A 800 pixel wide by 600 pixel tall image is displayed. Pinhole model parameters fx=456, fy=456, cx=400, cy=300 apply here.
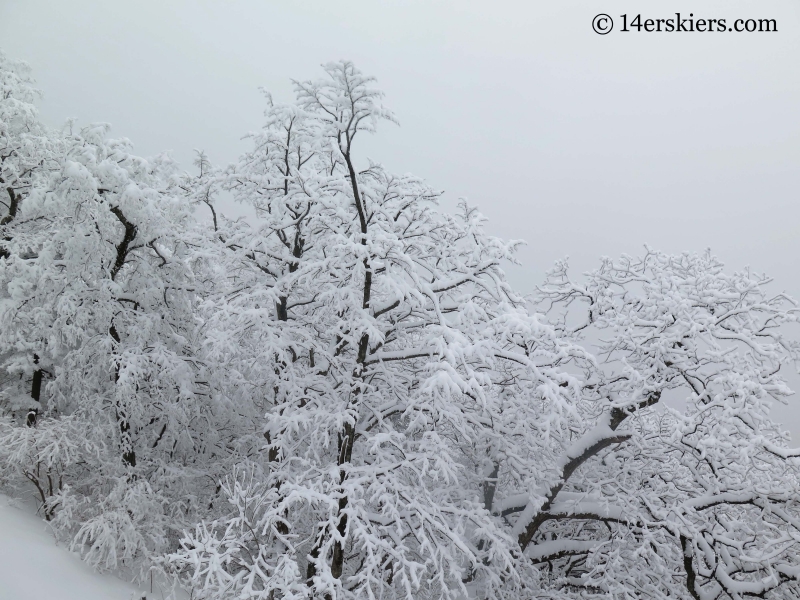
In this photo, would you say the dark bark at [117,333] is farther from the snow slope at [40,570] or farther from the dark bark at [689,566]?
the dark bark at [689,566]

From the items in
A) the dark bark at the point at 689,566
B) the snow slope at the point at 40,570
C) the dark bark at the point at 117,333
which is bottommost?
the dark bark at the point at 689,566

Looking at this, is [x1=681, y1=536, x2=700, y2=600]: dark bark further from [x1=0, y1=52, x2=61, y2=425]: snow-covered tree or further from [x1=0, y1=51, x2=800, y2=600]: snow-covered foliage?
[x1=0, y1=52, x2=61, y2=425]: snow-covered tree

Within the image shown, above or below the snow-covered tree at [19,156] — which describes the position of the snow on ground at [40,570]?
below

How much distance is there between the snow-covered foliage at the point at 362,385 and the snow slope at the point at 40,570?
1.07 feet

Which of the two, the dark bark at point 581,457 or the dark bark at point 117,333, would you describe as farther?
the dark bark at point 117,333

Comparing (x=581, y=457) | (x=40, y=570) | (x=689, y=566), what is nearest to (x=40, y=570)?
(x=40, y=570)

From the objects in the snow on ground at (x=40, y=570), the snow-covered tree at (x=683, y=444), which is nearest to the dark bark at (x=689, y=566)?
the snow-covered tree at (x=683, y=444)

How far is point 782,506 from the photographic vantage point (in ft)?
22.8

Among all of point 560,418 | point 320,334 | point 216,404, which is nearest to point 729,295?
point 560,418

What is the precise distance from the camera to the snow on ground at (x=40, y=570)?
5.26 metres

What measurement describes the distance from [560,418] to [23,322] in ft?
32.1

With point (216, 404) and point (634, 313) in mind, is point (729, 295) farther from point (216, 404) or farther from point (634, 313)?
point (216, 404)

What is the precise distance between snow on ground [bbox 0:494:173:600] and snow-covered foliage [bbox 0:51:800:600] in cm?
33

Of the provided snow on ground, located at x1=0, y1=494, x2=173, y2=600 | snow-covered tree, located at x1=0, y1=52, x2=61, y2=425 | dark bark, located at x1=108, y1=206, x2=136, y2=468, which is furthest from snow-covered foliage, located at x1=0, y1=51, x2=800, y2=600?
snow-covered tree, located at x1=0, y1=52, x2=61, y2=425
